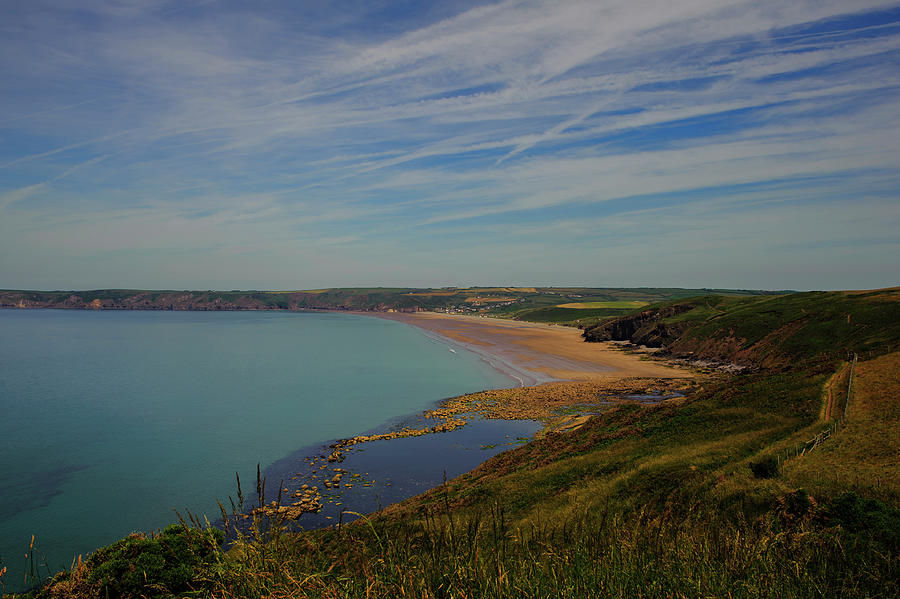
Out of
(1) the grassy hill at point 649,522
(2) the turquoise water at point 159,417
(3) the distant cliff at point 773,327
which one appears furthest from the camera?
(3) the distant cliff at point 773,327

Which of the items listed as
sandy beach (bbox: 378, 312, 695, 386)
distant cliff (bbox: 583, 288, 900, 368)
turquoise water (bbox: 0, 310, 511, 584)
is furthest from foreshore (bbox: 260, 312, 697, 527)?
distant cliff (bbox: 583, 288, 900, 368)

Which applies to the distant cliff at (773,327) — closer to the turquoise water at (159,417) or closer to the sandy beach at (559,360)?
the sandy beach at (559,360)

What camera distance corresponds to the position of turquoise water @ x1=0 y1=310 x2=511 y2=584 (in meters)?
30.5

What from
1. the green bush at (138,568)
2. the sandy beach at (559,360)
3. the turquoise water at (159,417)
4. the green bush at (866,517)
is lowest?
the turquoise water at (159,417)

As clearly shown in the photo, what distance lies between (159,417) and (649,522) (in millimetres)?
61288

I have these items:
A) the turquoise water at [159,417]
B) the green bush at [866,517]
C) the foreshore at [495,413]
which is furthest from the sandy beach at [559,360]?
the green bush at [866,517]

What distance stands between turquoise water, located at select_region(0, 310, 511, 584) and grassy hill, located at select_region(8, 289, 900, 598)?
47.7ft

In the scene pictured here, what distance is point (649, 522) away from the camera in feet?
20.2

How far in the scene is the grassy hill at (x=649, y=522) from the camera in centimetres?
489

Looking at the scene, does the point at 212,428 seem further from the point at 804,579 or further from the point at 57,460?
the point at 804,579

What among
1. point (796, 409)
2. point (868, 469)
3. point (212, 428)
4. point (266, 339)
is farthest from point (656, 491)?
point (266, 339)

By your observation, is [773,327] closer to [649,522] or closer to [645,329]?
[645,329]

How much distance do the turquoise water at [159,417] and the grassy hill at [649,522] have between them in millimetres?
14540

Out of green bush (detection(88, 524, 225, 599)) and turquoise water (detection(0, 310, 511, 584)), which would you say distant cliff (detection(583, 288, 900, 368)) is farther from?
green bush (detection(88, 524, 225, 599))
